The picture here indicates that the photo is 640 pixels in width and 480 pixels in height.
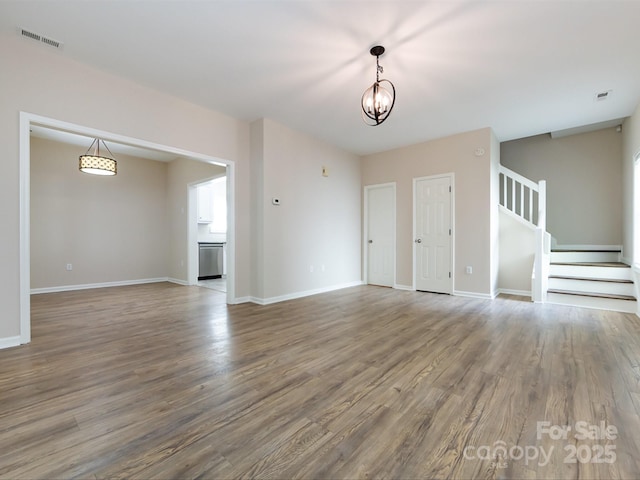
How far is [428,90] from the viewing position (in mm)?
3553

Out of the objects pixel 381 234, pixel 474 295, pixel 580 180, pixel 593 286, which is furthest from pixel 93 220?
pixel 580 180

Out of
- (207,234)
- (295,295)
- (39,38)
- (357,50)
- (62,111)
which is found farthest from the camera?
(207,234)

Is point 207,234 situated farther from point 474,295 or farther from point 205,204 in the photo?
point 474,295

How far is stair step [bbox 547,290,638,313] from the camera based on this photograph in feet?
12.6

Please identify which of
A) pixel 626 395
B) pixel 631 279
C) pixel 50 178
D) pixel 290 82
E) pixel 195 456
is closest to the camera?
pixel 195 456

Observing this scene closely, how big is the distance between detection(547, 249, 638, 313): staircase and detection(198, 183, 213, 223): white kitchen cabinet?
716 cm

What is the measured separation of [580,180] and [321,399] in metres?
6.74

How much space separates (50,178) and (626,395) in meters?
8.25

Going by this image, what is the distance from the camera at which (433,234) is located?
542 centimetres

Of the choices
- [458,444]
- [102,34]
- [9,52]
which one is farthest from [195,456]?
[9,52]

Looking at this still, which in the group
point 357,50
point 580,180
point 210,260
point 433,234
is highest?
point 357,50

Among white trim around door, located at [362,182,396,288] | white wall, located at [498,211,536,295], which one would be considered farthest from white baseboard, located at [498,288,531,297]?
white trim around door, located at [362,182,396,288]

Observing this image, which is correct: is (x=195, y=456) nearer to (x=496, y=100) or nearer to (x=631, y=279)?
(x=496, y=100)

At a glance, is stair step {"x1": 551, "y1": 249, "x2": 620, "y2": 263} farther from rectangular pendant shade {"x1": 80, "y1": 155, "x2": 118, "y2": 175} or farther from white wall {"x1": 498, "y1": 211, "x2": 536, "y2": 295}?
rectangular pendant shade {"x1": 80, "y1": 155, "x2": 118, "y2": 175}
